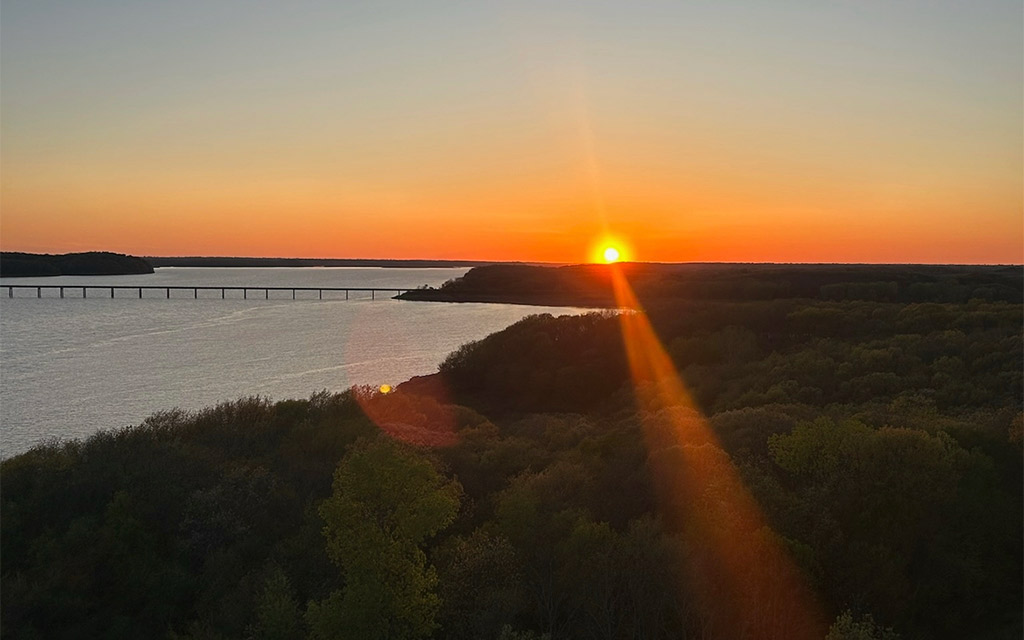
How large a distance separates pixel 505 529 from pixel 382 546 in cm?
405

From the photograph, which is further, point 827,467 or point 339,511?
point 827,467

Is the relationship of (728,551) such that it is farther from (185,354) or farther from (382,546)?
(185,354)

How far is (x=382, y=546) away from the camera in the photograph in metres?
18.4

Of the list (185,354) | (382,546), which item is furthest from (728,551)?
(185,354)

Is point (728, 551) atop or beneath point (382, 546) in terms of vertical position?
beneath

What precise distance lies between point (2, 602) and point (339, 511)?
897cm

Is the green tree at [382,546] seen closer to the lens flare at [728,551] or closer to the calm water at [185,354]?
the lens flare at [728,551]

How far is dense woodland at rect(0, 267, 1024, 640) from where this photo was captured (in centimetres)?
1806

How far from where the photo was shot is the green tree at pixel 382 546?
17.4 meters

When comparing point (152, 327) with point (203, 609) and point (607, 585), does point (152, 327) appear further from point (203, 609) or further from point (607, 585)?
point (607, 585)

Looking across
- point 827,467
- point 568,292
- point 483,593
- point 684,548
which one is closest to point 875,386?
point 827,467

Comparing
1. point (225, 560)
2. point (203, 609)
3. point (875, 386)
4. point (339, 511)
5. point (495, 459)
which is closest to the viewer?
point (339, 511)

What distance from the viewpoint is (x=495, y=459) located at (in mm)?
29500

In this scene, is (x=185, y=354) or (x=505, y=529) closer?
(x=505, y=529)
